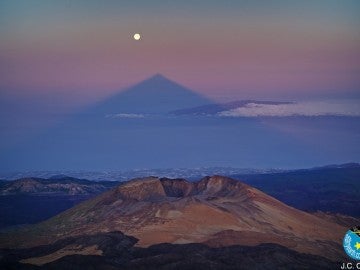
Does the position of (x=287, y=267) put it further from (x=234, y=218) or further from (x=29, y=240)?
(x=29, y=240)

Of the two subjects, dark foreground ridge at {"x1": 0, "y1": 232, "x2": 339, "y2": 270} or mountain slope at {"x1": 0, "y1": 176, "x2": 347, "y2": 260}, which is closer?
dark foreground ridge at {"x1": 0, "y1": 232, "x2": 339, "y2": 270}

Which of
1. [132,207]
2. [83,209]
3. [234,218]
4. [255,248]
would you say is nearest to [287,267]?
[255,248]

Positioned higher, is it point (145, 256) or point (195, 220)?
point (195, 220)

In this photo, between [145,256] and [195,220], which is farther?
[195,220]

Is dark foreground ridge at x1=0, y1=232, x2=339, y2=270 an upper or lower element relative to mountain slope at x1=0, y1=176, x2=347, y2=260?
lower
